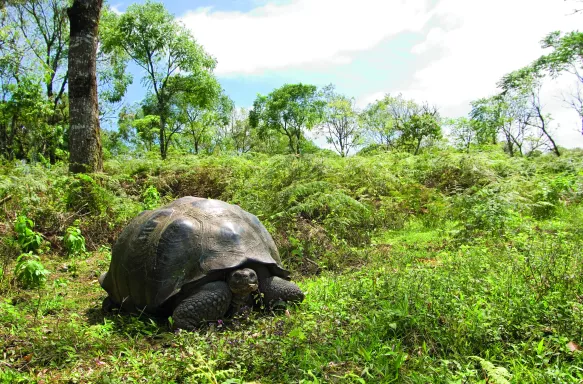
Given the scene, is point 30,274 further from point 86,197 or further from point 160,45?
point 160,45

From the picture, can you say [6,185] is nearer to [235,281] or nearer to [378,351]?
[235,281]

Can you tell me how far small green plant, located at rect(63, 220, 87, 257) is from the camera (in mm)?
6719

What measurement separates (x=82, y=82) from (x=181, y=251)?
622 centimetres

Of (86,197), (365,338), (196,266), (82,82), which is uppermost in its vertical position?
(82,82)

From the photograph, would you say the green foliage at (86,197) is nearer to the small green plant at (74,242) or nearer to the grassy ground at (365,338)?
the small green plant at (74,242)

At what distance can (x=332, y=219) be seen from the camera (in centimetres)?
742

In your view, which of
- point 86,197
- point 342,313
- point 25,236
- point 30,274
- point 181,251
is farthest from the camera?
point 86,197

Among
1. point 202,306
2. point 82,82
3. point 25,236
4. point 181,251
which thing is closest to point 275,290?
point 202,306

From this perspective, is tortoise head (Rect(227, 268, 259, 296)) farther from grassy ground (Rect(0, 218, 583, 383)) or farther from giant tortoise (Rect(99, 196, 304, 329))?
grassy ground (Rect(0, 218, 583, 383))

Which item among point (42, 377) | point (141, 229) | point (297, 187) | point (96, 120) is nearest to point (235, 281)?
point (141, 229)

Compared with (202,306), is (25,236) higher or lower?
higher

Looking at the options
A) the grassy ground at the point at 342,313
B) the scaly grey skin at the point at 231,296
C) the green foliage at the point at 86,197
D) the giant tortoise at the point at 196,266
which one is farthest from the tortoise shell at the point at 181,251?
the green foliage at the point at 86,197

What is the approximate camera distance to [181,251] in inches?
154

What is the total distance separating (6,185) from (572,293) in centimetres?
841
